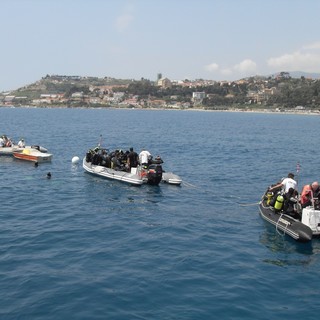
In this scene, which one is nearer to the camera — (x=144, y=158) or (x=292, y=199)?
(x=292, y=199)

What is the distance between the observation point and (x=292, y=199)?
19.8 meters

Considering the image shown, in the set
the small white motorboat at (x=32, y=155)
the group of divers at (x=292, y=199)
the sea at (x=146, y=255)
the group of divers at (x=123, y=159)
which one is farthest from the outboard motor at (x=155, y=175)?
the small white motorboat at (x=32, y=155)

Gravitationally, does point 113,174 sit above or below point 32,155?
below

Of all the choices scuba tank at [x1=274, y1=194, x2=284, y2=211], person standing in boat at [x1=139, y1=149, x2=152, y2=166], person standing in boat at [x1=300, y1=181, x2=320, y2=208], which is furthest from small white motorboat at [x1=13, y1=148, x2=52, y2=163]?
person standing in boat at [x1=300, y1=181, x2=320, y2=208]

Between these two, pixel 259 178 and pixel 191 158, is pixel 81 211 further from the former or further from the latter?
pixel 191 158

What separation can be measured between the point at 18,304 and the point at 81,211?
10.1 meters

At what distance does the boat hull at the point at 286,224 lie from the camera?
17219 millimetres

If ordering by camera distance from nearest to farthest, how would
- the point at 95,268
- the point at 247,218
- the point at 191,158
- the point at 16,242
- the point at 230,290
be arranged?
→ the point at 230,290 → the point at 95,268 → the point at 16,242 → the point at 247,218 → the point at 191,158

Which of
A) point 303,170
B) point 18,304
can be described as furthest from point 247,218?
point 303,170

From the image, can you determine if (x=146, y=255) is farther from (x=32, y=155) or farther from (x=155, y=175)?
(x=32, y=155)

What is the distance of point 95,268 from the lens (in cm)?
1416

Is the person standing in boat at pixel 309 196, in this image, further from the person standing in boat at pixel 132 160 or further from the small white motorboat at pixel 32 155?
the small white motorboat at pixel 32 155

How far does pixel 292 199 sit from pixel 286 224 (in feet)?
5.77

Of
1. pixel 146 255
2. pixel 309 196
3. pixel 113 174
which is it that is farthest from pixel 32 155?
pixel 309 196
